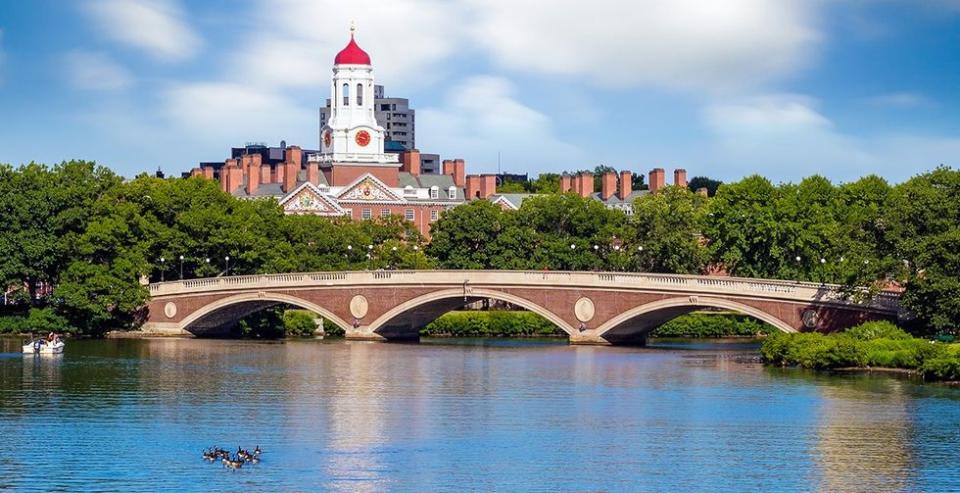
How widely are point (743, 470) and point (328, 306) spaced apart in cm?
5331

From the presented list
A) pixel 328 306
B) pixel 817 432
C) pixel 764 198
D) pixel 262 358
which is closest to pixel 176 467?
pixel 817 432

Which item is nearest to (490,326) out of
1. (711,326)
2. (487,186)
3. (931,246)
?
(711,326)

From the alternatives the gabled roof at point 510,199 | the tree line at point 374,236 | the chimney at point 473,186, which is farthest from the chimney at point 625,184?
the tree line at point 374,236

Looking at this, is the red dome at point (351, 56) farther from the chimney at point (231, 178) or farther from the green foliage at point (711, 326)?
the green foliage at point (711, 326)

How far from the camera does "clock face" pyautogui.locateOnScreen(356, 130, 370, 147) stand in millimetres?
161500

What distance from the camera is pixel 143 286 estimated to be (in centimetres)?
10719

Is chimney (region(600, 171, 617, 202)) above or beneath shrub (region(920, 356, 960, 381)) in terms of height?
above

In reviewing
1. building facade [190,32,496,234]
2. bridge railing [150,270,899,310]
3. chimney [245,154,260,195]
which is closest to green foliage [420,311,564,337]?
bridge railing [150,270,899,310]

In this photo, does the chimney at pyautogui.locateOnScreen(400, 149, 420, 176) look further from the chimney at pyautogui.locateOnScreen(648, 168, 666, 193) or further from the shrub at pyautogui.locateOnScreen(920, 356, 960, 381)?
the shrub at pyautogui.locateOnScreen(920, 356, 960, 381)

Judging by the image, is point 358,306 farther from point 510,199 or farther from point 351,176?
point 510,199

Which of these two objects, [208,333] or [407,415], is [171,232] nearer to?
[208,333]

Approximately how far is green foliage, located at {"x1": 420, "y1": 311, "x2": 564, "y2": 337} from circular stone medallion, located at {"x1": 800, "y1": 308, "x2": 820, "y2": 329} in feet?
90.7

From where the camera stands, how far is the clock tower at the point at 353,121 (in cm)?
15625

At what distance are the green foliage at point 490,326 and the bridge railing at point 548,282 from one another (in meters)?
12.9
